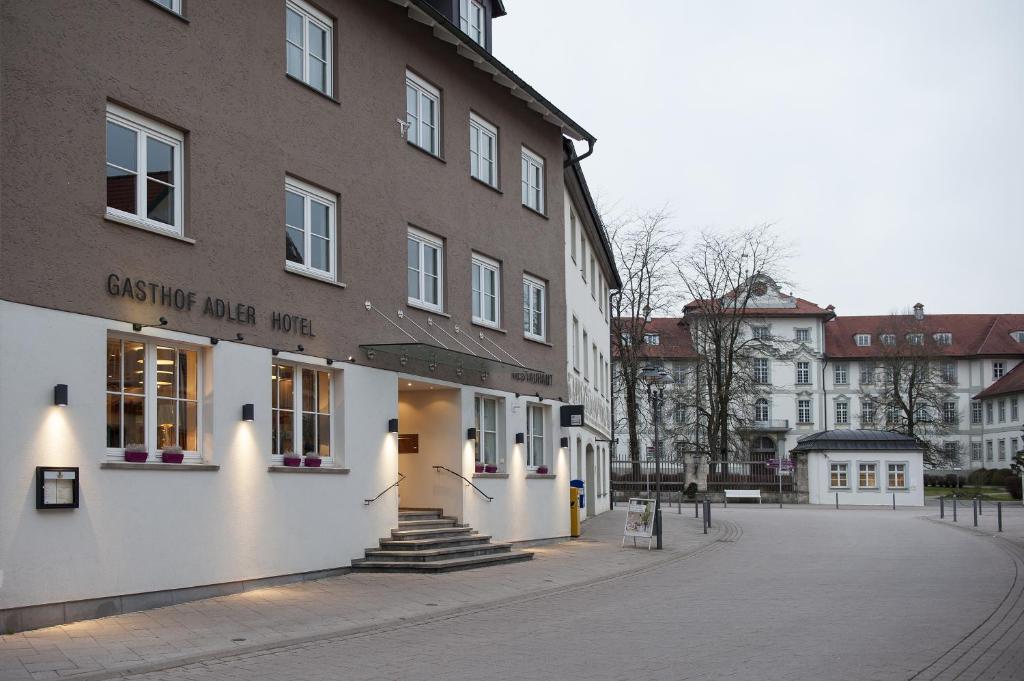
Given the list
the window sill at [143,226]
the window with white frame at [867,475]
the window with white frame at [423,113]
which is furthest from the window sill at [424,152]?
the window with white frame at [867,475]

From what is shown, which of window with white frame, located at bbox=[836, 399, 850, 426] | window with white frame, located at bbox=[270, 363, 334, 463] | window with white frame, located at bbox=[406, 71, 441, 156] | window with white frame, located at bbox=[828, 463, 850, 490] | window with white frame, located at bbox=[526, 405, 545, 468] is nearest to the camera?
window with white frame, located at bbox=[270, 363, 334, 463]

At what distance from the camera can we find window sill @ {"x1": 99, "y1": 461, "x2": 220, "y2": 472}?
44.7ft

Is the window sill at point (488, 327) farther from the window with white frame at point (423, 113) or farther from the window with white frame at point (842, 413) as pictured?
the window with white frame at point (842, 413)

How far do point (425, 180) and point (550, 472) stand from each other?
821cm

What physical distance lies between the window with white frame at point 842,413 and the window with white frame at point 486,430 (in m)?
77.6

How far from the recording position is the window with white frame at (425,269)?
20.8 meters

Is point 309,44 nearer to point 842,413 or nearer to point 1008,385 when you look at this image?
point 842,413

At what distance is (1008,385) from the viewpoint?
93062 mm

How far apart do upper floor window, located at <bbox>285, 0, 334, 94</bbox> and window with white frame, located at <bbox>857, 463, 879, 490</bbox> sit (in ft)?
141

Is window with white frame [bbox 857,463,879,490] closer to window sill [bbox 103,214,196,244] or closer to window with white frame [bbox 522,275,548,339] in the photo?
window with white frame [bbox 522,275,548,339]

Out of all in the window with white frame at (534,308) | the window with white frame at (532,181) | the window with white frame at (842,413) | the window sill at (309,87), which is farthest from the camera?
the window with white frame at (842,413)

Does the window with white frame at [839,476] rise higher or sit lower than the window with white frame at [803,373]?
lower

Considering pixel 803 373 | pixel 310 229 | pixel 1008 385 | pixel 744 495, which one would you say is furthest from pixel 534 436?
pixel 1008 385

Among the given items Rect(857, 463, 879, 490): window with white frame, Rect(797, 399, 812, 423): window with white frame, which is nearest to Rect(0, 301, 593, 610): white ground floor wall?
Rect(857, 463, 879, 490): window with white frame
